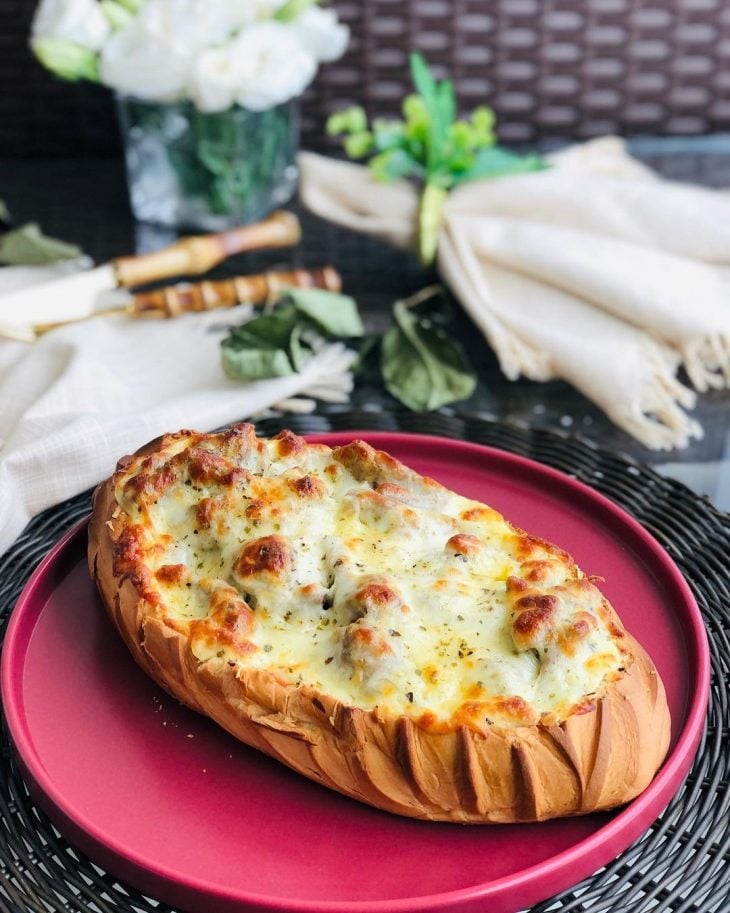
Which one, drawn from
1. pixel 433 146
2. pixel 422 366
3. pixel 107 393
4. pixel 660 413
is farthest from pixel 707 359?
pixel 107 393

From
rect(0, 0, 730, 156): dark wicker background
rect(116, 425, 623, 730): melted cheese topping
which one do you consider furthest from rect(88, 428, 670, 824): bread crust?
rect(0, 0, 730, 156): dark wicker background

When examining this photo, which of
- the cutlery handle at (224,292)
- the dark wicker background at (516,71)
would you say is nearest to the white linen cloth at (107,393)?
the cutlery handle at (224,292)

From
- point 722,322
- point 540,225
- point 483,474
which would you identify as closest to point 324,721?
point 483,474

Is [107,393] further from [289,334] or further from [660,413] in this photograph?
[660,413]

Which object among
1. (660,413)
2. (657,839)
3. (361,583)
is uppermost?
(361,583)

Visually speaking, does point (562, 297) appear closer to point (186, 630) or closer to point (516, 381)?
point (516, 381)

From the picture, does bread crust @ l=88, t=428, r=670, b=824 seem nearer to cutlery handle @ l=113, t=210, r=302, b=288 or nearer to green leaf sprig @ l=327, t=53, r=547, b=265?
cutlery handle @ l=113, t=210, r=302, b=288

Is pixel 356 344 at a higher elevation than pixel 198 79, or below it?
below
